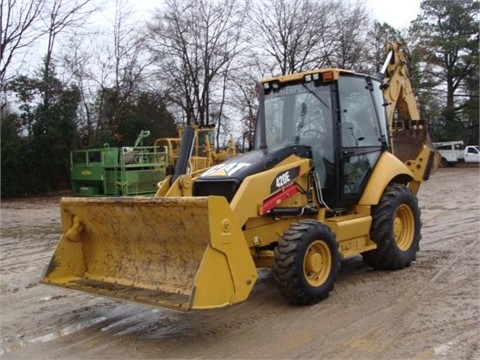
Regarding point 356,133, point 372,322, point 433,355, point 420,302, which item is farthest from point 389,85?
point 433,355

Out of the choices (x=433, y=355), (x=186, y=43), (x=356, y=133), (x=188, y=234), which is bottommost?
(x=433, y=355)

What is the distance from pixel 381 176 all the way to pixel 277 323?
2668 mm

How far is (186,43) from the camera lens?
2666 centimetres

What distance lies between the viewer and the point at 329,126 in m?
6.27

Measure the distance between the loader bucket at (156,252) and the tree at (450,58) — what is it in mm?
37131

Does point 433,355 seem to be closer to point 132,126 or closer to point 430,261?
point 430,261

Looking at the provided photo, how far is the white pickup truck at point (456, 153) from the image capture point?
1428 inches

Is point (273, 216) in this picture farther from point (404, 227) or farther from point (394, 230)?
point (404, 227)

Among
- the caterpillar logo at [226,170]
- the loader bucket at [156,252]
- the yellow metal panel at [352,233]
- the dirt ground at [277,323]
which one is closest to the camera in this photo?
the dirt ground at [277,323]

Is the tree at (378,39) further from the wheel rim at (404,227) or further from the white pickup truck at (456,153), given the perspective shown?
the wheel rim at (404,227)

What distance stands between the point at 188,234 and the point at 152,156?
14.1m

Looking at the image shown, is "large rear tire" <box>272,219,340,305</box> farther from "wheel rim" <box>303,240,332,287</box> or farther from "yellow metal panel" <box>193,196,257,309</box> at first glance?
"yellow metal panel" <box>193,196,257,309</box>

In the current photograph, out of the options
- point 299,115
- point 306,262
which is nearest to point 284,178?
Result: point 306,262

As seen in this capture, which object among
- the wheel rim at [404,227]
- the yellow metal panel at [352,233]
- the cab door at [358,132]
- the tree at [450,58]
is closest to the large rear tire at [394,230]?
the wheel rim at [404,227]
